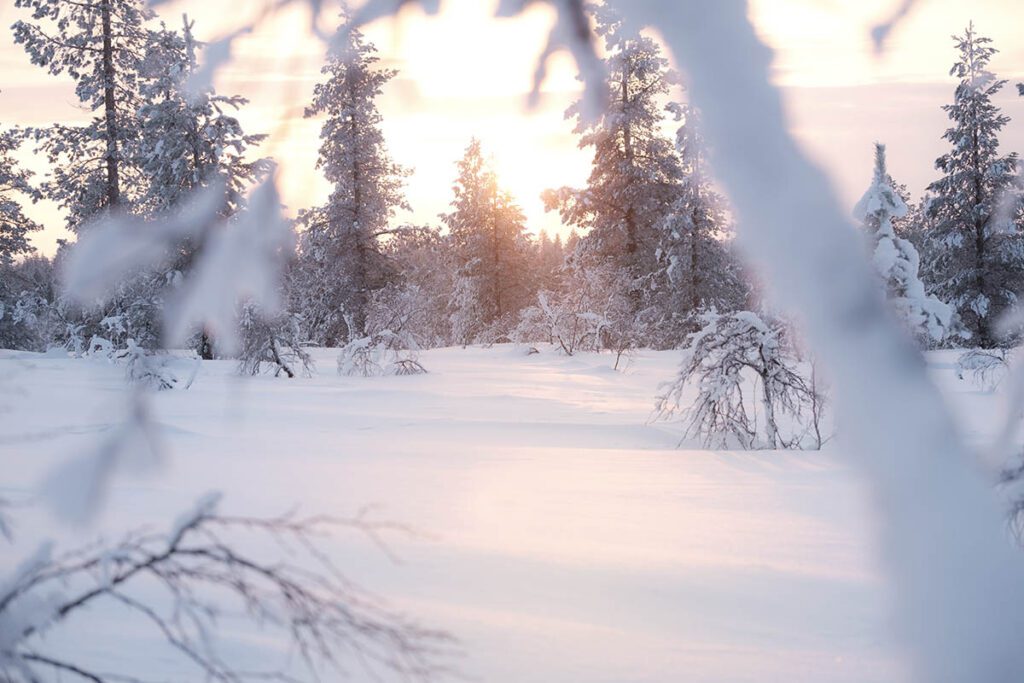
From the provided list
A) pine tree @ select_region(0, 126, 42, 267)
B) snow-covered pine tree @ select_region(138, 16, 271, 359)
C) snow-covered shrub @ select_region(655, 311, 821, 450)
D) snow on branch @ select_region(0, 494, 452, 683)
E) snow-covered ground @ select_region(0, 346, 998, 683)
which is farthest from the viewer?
pine tree @ select_region(0, 126, 42, 267)

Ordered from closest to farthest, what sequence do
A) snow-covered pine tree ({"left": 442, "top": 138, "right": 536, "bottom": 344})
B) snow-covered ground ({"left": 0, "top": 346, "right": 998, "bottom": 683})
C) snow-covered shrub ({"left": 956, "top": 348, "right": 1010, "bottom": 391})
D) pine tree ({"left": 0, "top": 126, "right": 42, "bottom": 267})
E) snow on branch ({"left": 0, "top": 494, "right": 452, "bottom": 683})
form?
snow on branch ({"left": 0, "top": 494, "right": 452, "bottom": 683}) < snow-covered ground ({"left": 0, "top": 346, "right": 998, "bottom": 683}) < snow-covered shrub ({"left": 956, "top": 348, "right": 1010, "bottom": 391}) < pine tree ({"left": 0, "top": 126, "right": 42, "bottom": 267}) < snow-covered pine tree ({"left": 442, "top": 138, "right": 536, "bottom": 344})

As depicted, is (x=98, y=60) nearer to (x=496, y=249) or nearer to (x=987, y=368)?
(x=987, y=368)

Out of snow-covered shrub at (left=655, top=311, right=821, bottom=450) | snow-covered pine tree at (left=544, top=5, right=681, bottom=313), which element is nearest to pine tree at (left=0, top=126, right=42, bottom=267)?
snow-covered pine tree at (left=544, top=5, right=681, bottom=313)

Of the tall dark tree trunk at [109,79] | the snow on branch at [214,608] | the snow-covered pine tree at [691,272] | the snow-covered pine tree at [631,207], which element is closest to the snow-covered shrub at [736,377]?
the snow on branch at [214,608]

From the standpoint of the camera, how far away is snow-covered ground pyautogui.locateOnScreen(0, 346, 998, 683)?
1.43m

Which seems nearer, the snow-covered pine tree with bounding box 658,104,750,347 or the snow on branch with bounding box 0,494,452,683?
the snow on branch with bounding box 0,494,452,683

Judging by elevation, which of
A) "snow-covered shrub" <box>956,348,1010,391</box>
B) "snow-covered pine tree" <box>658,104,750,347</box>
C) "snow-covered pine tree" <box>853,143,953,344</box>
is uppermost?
"snow-covered pine tree" <box>658,104,750,347</box>

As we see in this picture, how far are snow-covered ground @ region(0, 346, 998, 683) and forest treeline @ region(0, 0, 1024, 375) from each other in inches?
11.0

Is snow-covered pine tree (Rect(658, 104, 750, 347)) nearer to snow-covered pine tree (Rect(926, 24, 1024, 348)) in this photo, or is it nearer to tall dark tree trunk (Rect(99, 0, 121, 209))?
snow-covered pine tree (Rect(926, 24, 1024, 348))

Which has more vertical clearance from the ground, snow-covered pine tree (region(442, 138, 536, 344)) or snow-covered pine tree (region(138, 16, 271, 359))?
snow-covered pine tree (region(442, 138, 536, 344))

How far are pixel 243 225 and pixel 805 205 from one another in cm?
79

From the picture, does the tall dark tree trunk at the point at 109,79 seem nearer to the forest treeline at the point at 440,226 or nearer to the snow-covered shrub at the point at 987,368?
the forest treeline at the point at 440,226

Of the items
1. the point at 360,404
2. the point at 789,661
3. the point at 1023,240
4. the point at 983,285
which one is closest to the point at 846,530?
the point at 789,661

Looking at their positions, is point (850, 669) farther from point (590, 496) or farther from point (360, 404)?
point (360, 404)
